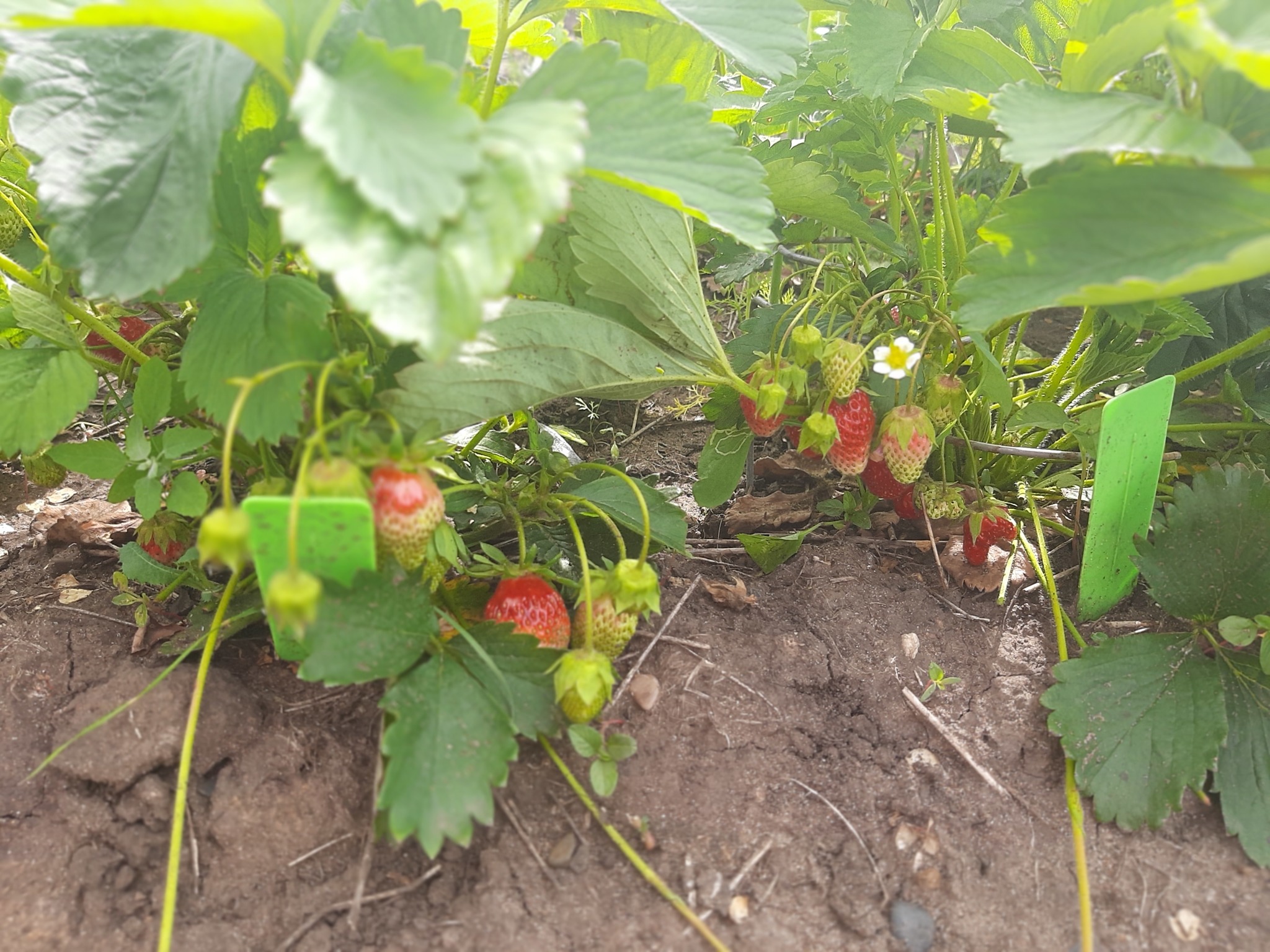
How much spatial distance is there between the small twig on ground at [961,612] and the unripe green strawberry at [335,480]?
2.85 ft

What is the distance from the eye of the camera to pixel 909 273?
1.45m

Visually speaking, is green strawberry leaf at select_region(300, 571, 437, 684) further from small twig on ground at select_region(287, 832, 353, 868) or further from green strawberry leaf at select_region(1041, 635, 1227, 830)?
green strawberry leaf at select_region(1041, 635, 1227, 830)

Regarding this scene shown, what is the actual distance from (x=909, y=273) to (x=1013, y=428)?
297 millimetres

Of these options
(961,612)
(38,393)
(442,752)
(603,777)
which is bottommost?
(961,612)

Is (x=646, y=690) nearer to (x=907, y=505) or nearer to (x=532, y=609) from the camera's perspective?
(x=532, y=609)

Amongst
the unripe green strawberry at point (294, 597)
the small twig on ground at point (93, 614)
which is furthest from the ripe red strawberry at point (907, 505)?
the small twig on ground at point (93, 614)

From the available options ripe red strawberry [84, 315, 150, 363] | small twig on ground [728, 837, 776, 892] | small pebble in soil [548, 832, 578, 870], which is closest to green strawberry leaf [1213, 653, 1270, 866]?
small twig on ground [728, 837, 776, 892]

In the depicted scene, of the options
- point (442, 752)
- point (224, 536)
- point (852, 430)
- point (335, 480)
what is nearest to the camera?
point (224, 536)

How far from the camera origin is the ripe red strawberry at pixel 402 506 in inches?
33.2

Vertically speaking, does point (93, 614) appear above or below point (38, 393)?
below

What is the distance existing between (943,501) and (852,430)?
20cm

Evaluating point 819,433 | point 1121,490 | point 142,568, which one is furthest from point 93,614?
point 1121,490

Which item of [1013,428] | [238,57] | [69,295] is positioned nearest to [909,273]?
[1013,428]

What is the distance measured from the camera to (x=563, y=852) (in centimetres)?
97
